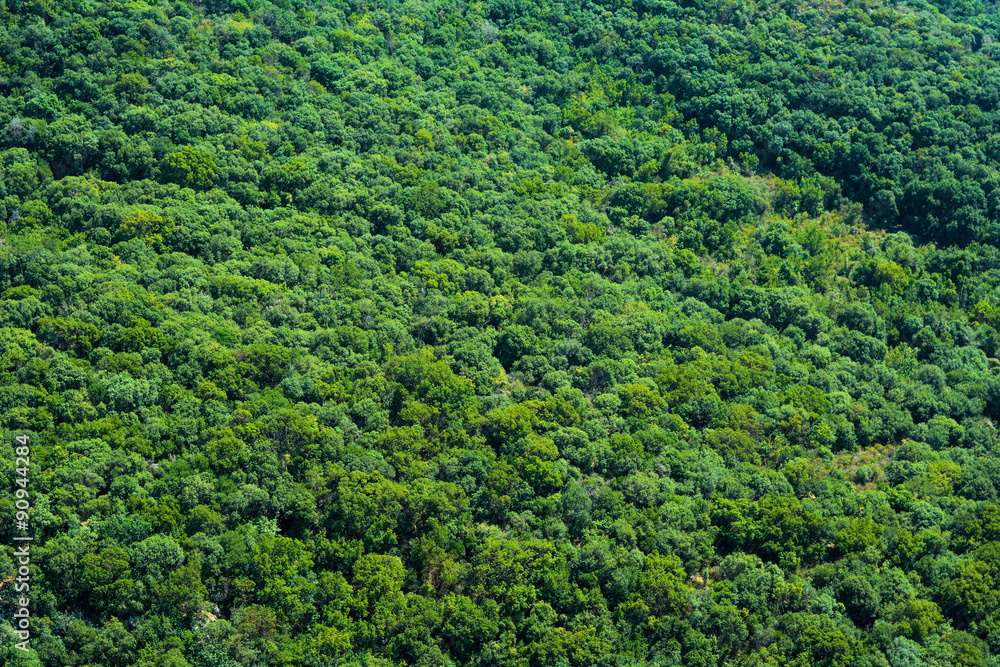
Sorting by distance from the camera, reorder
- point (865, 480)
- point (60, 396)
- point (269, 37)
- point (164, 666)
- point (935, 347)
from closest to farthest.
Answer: point (164, 666), point (60, 396), point (865, 480), point (935, 347), point (269, 37)

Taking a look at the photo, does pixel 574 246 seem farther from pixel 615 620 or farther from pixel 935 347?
pixel 615 620

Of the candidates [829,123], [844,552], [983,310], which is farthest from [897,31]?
[844,552]

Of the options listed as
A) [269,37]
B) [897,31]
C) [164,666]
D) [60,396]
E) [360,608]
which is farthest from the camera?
[897,31]

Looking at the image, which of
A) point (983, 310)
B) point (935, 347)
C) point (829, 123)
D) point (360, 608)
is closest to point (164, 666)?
point (360, 608)

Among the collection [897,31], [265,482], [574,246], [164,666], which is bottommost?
[164,666]

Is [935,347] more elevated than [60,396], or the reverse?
[935,347]

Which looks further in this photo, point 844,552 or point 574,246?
point 574,246
